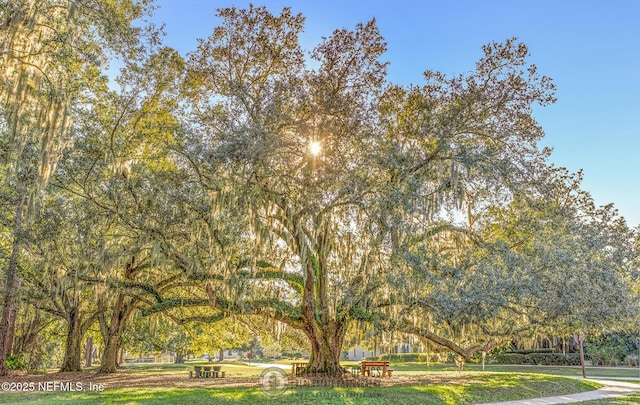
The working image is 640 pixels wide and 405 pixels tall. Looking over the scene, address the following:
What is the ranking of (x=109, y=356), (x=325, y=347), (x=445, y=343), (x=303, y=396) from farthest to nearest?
(x=109, y=356), (x=445, y=343), (x=325, y=347), (x=303, y=396)

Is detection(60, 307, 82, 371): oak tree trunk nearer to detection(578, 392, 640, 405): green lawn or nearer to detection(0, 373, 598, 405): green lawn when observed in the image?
detection(0, 373, 598, 405): green lawn

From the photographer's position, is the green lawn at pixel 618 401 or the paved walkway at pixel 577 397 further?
the paved walkway at pixel 577 397

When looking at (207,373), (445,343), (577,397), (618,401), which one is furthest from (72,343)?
(618,401)

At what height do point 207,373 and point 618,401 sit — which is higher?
point 618,401

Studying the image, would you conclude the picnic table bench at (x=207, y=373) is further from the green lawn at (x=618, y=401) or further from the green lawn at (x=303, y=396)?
the green lawn at (x=618, y=401)

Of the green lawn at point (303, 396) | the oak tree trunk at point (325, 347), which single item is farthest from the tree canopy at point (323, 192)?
the green lawn at point (303, 396)

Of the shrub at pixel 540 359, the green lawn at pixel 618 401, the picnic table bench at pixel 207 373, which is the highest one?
the green lawn at pixel 618 401

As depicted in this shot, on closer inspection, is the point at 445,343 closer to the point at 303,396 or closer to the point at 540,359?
the point at 303,396

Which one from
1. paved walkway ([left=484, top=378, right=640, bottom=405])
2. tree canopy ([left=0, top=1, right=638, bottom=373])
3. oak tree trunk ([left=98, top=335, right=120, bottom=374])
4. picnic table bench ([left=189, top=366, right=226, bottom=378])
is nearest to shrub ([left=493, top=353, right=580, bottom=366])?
paved walkway ([left=484, top=378, right=640, bottom=405])

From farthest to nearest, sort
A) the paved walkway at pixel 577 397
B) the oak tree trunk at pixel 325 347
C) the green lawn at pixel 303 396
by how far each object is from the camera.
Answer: the oak tree trunk at pixel 325 347 < the paved walkway at pixel 577 397 < the green lawn at pixel 303 396

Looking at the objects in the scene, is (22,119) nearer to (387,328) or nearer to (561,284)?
(387,328)

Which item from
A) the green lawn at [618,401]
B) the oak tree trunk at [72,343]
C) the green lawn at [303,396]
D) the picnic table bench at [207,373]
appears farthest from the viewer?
Result: the oak tree trunk at [72,343]

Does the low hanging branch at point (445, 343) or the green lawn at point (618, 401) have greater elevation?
the low hanging branch at point (445, 343)

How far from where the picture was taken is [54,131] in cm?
813
